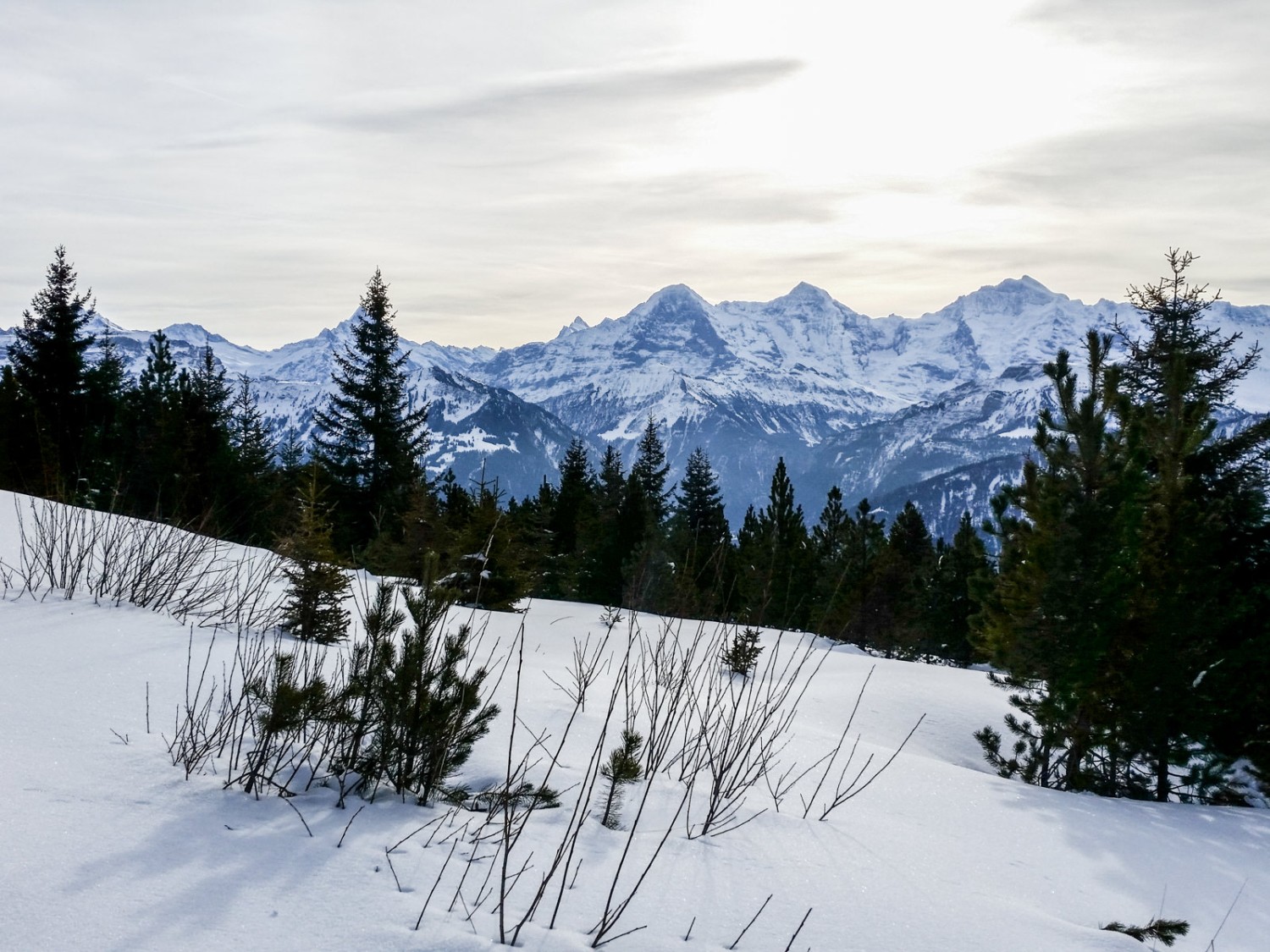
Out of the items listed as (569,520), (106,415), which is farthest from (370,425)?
(569,520)

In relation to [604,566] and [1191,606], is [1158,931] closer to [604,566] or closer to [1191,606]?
[1191,606]

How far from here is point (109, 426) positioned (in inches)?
1100

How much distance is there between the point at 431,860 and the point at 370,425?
24302 mm

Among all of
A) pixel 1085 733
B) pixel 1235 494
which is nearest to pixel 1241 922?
pixel 1085 733

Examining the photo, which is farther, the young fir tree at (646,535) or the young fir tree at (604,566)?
the young fir tree at (604,566)

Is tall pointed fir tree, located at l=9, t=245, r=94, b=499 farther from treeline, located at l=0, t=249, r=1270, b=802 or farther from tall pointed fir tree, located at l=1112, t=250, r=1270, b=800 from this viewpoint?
tall pointed fir tree, located at l=1112, t=250, r=1270, b=800

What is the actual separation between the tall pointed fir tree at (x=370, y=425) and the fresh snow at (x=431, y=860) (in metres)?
20.4

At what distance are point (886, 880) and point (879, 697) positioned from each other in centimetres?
719

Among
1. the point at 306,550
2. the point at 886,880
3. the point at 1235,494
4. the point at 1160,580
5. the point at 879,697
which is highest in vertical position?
the point at 1235,494

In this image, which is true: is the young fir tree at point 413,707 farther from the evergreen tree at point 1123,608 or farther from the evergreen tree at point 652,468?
the evergreen tree at point 652,468

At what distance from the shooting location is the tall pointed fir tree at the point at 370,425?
24.9m

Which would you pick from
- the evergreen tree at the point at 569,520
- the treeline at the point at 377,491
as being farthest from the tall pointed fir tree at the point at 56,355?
the evergreen tree at the point at 569,520

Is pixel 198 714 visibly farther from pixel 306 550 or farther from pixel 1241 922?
pixel 1241 922

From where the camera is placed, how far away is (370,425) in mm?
25344
